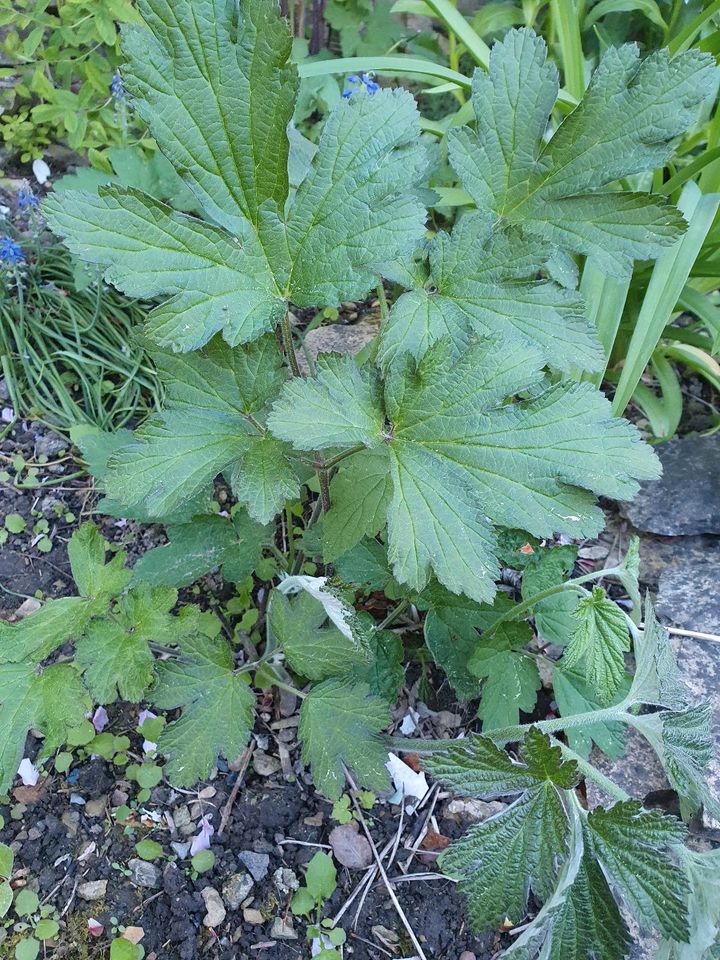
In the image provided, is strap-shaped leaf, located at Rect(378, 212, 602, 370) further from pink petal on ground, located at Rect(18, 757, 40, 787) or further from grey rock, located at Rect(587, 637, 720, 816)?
pink petal on ground, located at Rect(18, 757, 40, 787)

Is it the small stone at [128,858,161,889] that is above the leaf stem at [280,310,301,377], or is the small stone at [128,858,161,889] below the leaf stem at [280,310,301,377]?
below

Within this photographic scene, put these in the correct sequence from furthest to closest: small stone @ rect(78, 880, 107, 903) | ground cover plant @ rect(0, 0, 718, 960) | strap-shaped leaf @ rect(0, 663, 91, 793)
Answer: small stone @ rect(78, 880, 107, 903), strap-shaped leaf @ rect(0, 663, 91, 793), ground cover plant @ rect(0, 0, 718, 960)

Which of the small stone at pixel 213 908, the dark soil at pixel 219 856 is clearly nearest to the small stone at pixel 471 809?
the dark soil at pixel 219 856

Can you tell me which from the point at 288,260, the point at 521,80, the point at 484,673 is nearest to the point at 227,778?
the point at 484,673

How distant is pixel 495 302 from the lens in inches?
48.7

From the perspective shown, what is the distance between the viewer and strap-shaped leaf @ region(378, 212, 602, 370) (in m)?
1.22

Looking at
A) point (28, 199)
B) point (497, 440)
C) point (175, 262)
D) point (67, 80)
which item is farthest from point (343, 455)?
point (67, 80)

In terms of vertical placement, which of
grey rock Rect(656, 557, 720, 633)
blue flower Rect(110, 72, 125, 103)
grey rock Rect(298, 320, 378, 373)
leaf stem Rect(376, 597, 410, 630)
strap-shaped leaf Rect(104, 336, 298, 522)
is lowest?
grey rock Rect(656, 557, 720, 633)

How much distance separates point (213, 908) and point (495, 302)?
1.17 m

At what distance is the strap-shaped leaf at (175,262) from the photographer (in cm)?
106

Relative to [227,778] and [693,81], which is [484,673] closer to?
[227,778]

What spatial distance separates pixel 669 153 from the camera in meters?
1.22

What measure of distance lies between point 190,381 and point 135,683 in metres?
0.48

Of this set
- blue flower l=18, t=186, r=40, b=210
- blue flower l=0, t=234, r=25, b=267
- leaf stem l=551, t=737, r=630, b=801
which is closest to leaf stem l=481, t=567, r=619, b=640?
leaf stem l=551, t=737, r=630, b=801
